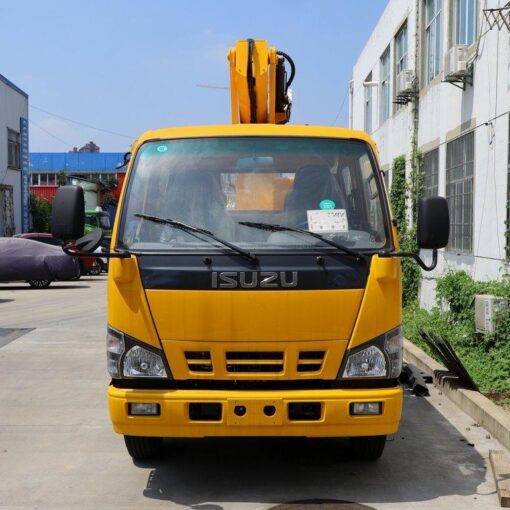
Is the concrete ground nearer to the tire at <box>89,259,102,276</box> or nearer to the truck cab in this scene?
the truck cab

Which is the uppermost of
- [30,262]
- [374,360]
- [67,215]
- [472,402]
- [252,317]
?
[67,215]

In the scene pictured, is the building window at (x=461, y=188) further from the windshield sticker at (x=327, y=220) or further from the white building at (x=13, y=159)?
the white building at (x=13, y=159)

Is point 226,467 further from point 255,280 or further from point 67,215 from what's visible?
point 67,215

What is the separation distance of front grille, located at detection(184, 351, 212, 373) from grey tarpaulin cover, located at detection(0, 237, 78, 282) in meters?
18.6

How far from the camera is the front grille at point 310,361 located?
500cm

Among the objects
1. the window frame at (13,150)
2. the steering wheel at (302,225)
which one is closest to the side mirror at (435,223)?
the steering wheel at (302,225)

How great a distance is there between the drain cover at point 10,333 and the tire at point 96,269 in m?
15.5

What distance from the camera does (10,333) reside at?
42.9 ft

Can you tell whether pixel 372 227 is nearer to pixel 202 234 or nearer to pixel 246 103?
pixel 202 234

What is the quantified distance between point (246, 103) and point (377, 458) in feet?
13.0

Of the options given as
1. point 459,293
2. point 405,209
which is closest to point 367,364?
point 459,293

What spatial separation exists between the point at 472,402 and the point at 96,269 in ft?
79.3

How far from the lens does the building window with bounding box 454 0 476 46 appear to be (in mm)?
12180

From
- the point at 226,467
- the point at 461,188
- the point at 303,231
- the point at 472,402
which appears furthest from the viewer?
the point at 461,188
